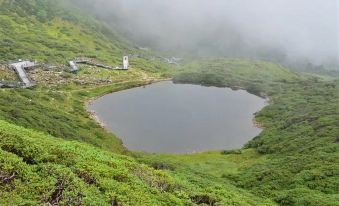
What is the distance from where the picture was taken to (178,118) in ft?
471

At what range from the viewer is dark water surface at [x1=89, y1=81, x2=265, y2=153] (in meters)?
122

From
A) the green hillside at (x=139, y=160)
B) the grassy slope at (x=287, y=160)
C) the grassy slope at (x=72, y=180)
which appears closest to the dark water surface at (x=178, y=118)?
the green hillside at (x=139, y=160)

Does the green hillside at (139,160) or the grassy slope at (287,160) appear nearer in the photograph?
the green hillside at (139,160)

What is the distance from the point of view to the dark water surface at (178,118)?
122 metres

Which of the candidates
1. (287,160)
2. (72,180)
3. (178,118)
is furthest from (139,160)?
(178,118)

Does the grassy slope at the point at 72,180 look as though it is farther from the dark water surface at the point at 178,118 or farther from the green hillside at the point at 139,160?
the dark water surface at the point at 178,118

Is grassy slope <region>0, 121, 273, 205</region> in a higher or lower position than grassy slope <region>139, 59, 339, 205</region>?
higher

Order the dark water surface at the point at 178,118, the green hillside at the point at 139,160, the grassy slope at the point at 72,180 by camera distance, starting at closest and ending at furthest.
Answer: the grassy slope at the point at 72,180, the green hillside at the point at 139,160, the dark water surface at the point at 178,118

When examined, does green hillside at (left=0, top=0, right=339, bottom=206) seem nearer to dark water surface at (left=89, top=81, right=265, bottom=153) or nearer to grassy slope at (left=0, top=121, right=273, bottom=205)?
grassy slope at (left=0, top=121, right=273, bottom=205)

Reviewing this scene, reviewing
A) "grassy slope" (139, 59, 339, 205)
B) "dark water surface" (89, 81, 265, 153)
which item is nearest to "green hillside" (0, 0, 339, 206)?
"grassy slope" (139, 59, 339, 205)

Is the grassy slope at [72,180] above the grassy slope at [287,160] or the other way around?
above

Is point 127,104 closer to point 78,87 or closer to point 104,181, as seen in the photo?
point 78,87

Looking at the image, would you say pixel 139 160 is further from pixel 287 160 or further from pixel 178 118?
pixel 178 118

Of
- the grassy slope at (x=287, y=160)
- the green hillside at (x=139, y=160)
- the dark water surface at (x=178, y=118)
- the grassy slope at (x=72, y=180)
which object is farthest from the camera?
the dark water surface at (x=178, y=118)
